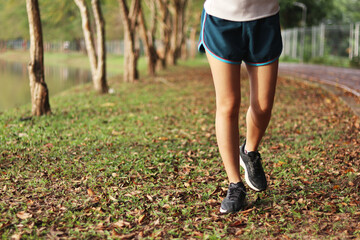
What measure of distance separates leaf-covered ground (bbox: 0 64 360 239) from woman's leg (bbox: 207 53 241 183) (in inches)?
16.3

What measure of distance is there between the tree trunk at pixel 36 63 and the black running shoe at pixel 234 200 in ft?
18.3

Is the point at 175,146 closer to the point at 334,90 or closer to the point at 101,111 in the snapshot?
the point at 101,111

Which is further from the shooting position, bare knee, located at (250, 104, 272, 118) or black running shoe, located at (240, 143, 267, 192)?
black running shoe, located at (240, 143, 267, 192)

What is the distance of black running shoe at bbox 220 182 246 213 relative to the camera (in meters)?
3.41

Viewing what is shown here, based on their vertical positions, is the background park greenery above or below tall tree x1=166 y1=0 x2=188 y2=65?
below

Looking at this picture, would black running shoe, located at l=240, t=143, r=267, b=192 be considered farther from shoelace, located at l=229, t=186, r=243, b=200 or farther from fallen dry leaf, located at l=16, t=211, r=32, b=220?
fallen dry leaf, located at l=16, t=211, r=32, b=220

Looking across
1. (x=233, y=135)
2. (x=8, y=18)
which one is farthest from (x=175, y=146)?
(x=8, y=18)

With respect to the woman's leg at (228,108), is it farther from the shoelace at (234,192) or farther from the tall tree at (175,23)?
the tall tree at (175,23)

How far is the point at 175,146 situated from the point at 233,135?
→ 2.54 meters

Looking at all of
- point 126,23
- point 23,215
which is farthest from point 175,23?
point 23,215

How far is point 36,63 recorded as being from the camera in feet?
26.5

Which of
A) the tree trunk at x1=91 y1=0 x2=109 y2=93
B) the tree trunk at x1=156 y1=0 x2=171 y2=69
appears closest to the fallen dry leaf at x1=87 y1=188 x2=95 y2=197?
the tree trunk at x1=91 y1=0 x2=109 y2=93

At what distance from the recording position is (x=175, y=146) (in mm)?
5938

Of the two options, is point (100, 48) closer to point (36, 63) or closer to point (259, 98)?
point (36, 63)
